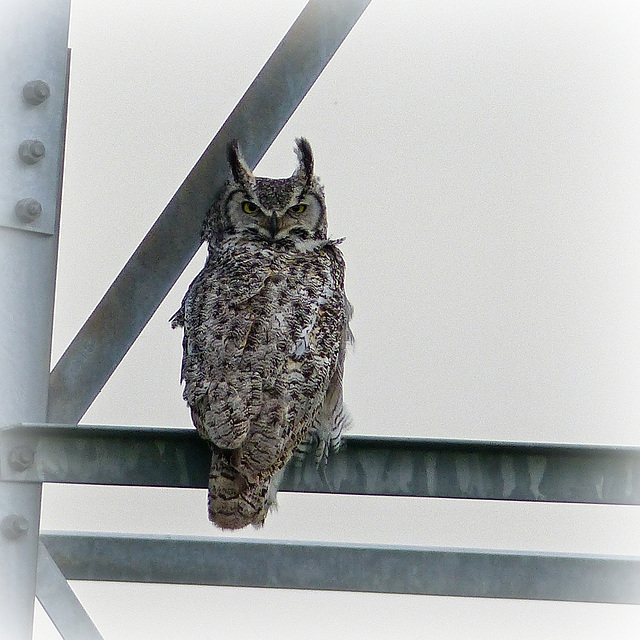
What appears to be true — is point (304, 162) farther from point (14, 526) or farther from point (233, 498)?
point (14, 526)

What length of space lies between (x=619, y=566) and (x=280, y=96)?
1697 millimetres

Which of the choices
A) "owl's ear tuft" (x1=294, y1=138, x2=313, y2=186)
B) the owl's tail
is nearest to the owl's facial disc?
"owl's ear tuft" (x1=294, y1=138, x2=313, y2=186)

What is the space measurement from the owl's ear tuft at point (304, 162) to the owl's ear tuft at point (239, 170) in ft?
0.79

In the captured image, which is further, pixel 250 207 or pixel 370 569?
pixel 250 207

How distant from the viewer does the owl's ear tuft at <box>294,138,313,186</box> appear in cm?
376

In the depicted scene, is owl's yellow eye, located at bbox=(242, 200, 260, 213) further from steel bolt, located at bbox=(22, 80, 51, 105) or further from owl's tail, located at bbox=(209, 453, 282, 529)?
owl's tail, located at bbox=(209, 453, 282, 529)

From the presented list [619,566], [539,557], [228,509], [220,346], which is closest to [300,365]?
[220,346]

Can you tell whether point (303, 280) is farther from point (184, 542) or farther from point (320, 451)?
point (184, 542)

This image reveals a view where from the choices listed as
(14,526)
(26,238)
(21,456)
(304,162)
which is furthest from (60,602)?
(304,162)

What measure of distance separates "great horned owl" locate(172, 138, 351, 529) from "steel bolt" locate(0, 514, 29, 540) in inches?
18.9

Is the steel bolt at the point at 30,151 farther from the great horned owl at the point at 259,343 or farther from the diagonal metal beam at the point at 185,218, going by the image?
the great horned owl at the point at 259,343

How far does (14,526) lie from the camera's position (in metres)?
2.38

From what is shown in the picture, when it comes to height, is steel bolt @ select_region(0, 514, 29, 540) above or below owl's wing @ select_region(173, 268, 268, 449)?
below

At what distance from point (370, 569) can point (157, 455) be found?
690 mm
